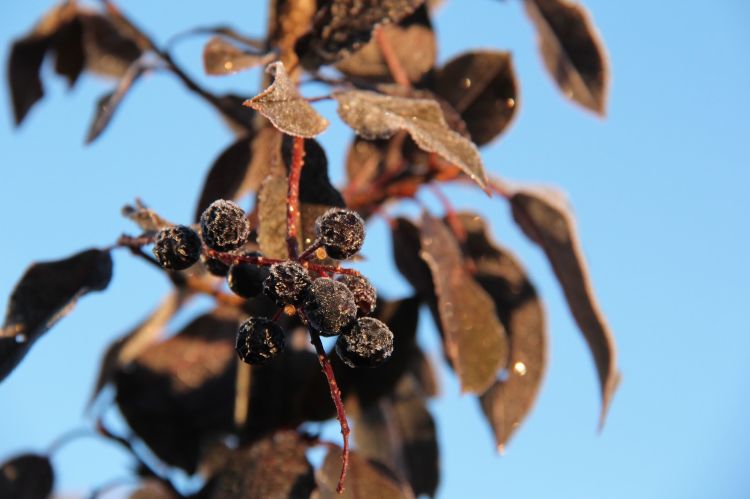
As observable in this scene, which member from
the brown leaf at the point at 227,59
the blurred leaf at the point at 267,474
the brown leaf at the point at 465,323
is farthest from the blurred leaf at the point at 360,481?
the brown leaf at the point at 227,59

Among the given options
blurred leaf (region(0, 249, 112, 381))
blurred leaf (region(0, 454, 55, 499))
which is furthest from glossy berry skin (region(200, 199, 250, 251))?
blurred leaf (region(0, 454, 55, 499))

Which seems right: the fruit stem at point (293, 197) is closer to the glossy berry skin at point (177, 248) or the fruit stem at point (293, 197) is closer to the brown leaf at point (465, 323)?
the glossy berry skin at point (177, 248)

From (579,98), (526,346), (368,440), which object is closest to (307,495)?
(368,440)

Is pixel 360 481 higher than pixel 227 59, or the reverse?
pixel 227 59

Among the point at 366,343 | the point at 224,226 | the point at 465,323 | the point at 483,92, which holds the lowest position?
the point at 465,323

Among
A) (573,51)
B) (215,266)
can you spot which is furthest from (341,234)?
(573,51)

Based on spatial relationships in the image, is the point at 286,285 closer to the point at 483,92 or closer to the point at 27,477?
the point at 483,92

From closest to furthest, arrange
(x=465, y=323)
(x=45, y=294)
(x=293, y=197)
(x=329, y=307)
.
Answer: (x=329, y=307) → (x=293, y=197) → (x=45, y=294) → (x=465, y=323)

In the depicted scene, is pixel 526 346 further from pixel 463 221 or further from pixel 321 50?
pixel 321 50
